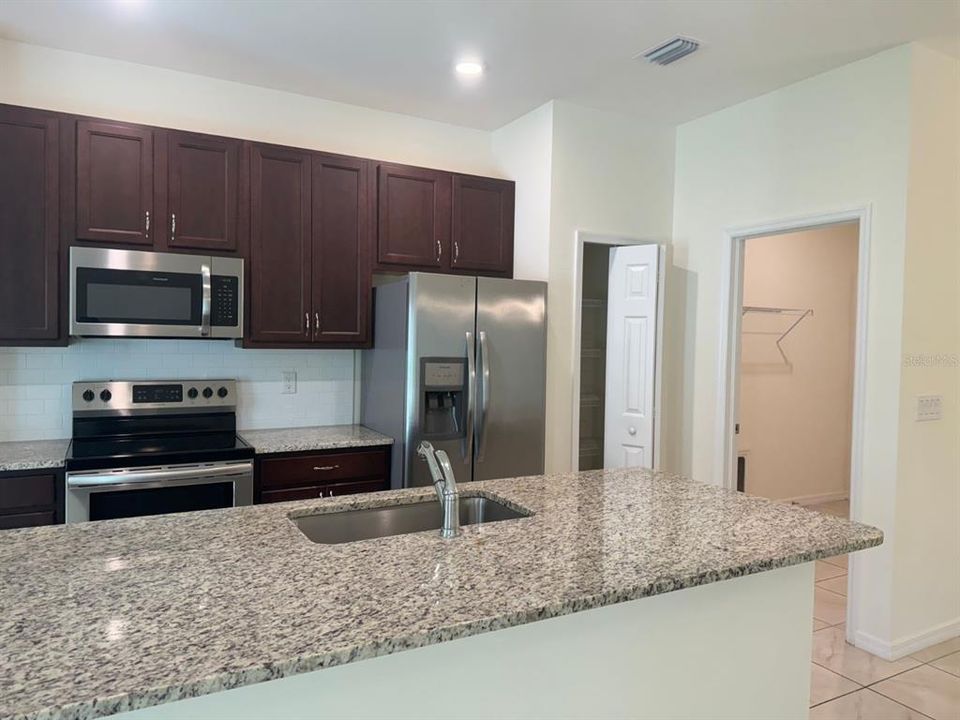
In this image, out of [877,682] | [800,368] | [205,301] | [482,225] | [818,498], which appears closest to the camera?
[877,682]

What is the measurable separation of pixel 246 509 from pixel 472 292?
182 centimetres

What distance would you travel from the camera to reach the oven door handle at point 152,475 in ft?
9.09

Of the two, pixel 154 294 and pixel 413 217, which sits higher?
pixel 413 217

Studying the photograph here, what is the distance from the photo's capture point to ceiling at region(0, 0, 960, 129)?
8.91 ft

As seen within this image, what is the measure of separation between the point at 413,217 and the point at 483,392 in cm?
111

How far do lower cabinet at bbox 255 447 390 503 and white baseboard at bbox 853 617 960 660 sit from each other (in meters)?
2.41

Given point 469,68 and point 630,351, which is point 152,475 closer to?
point 469,68

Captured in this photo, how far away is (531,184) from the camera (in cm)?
397

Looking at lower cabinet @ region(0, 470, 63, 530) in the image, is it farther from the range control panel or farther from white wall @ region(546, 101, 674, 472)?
white wall @ region(546, 101, 674, 472)

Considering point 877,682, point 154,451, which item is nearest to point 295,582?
point 154,451

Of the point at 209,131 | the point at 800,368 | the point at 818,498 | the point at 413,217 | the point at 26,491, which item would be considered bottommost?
the point at 818,498

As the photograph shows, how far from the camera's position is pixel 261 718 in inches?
45.8

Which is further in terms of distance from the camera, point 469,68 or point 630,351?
point 630,351

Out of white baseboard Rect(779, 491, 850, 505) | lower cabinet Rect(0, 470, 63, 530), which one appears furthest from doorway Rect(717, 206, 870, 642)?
lower cabinet Rect(0, 470, 63, 530)
